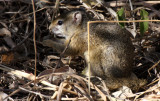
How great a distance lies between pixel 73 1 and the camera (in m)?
5.05

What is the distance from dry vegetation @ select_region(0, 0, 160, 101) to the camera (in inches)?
132

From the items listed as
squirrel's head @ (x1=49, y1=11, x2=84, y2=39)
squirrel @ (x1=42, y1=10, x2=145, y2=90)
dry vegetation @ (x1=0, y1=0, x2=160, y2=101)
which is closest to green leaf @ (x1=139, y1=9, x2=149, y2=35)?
squirrel @ (x1=42, y1=10, x2=145, y2=90)

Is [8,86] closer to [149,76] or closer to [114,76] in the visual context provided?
[114,76]

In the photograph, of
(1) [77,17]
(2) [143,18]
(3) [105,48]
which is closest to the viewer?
(3) [105,48]

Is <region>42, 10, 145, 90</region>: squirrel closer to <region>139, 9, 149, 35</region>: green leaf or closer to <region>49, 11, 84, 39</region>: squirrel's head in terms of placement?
<region>49, 11, 84, 39</region>: squirrel's head

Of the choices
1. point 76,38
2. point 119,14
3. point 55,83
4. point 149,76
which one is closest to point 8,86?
point 55,83

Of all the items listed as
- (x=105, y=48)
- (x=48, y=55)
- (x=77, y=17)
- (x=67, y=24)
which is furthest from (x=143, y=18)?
(x=48, y=55)

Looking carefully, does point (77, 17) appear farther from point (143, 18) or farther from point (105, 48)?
point (143, 18)

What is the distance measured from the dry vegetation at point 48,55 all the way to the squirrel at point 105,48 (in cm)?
19

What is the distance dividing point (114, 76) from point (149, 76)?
802 mm

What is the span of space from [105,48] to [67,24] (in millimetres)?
864

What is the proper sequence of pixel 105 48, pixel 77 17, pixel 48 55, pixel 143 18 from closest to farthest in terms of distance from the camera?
pixel 105 48 → pixel 143 18 → pixel 77 17 → pixel 48 55

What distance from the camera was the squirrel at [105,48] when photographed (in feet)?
11.9

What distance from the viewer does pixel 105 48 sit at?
12.2 feet
